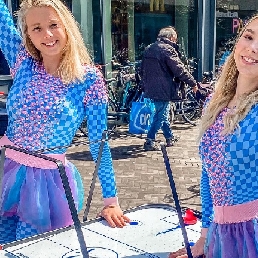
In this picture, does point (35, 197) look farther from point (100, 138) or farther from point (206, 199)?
point (206, 199)

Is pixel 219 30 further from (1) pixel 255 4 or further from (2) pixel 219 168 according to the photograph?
(2) pixel 219 168

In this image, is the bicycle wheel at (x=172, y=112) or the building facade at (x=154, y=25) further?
the building facade at (x=154, y=25)

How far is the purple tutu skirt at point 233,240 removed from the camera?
2043 mm

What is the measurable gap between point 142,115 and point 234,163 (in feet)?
20.9

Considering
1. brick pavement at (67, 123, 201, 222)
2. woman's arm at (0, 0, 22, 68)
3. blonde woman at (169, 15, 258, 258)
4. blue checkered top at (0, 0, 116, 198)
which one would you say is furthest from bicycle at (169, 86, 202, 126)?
blonde woman at (169, 15, 258, 258)

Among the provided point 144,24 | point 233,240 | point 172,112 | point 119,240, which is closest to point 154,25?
point 144,24

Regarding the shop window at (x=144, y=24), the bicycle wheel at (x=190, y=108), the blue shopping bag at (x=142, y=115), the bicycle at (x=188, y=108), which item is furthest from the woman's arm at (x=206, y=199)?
the shop window at (x=144, y=24)

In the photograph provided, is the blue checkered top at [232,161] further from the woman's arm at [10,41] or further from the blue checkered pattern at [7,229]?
the woman's arm at [10,41]

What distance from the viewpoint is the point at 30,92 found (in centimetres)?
249

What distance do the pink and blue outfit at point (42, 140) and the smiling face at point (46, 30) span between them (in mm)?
129

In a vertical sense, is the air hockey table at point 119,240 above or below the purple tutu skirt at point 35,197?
below

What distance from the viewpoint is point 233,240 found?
6.89 ft

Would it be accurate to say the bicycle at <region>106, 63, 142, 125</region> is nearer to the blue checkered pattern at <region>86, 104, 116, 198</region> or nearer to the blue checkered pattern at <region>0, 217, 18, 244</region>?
the blue checkered pattern at <region>86, 104, 116, 198</region>

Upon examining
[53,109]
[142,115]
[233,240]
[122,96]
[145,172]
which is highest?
[53,109]
